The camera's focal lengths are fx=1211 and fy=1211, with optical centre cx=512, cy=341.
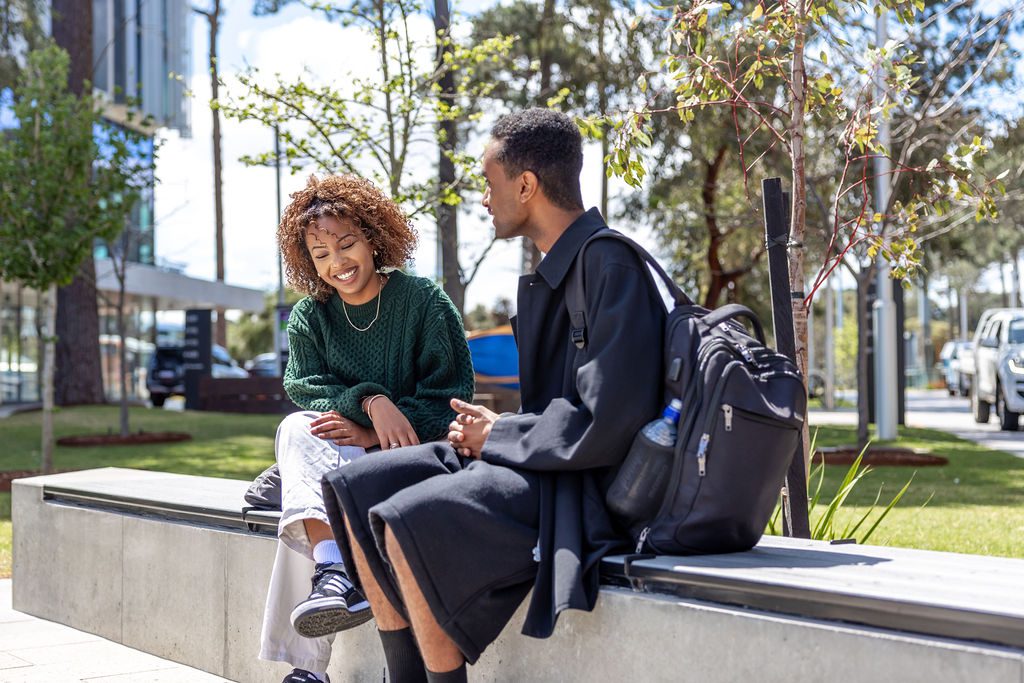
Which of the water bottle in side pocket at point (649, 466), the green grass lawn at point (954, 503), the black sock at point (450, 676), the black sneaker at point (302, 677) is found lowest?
the green grass lawn at point (954, 503)

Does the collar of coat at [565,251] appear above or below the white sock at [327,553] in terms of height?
above

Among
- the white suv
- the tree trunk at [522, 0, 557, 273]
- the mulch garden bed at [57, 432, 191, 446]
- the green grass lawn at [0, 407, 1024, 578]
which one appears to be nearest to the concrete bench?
the green grass lawn at [0, 407, 1024, 578]

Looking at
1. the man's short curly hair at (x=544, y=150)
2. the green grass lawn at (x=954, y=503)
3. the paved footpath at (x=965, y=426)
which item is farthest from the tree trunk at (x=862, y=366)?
the man's short curly hair at (x=544, y=150)

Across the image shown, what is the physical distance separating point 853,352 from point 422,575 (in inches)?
1896

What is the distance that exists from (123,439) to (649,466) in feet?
50.9

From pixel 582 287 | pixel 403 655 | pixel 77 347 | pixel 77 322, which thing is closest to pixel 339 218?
pixel 582 287

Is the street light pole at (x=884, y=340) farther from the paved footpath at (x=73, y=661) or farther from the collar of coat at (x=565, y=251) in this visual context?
the collar of coat at (x=565, y=251)

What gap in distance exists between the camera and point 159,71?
1560 inches

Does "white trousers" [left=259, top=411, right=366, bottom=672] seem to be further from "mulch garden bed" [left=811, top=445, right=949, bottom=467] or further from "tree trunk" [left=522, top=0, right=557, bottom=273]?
"tree trunk" [left=522, top=0, right=557, bottom=273]

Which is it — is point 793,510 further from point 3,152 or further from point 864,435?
point 3,152

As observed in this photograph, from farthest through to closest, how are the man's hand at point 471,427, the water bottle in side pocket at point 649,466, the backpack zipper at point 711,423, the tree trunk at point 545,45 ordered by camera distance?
the tree trunk at point 545,45 → the man's hand at point 471,427 → the water bottle in side pocket at point 649,466 → the backpack zipper at point 711,423

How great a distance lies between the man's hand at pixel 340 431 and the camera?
3.88 metres

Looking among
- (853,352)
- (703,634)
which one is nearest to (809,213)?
(703,634)

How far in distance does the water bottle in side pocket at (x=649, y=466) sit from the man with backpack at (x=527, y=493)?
0.04m
